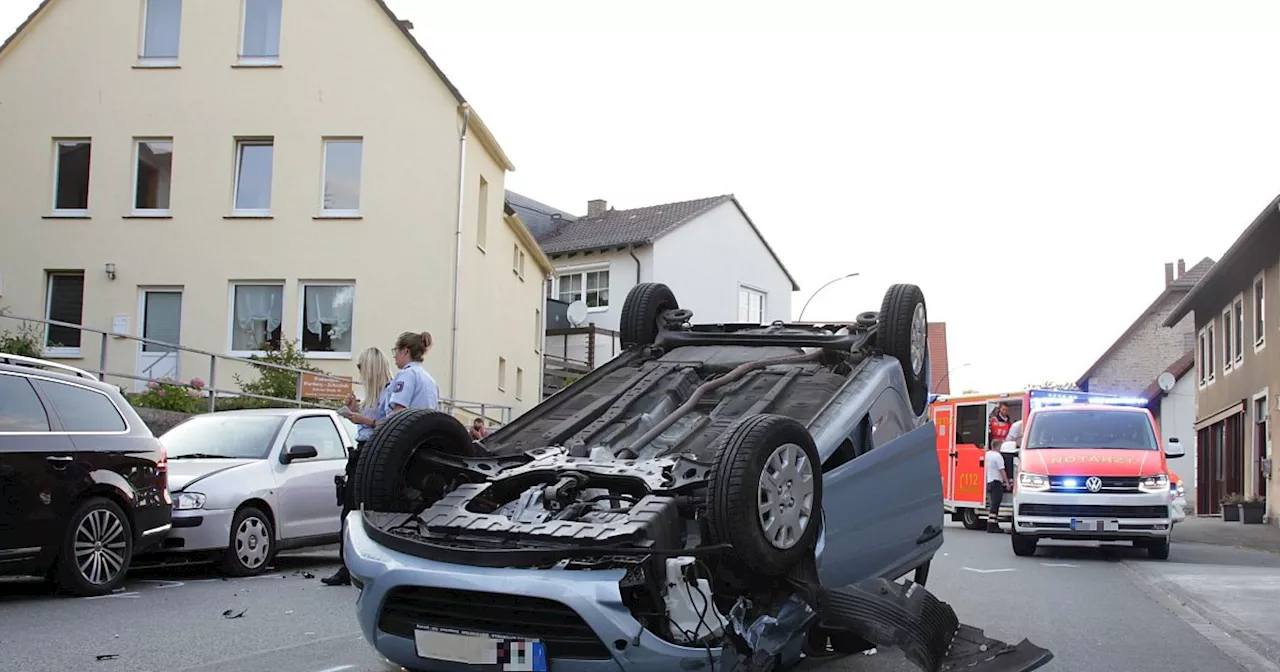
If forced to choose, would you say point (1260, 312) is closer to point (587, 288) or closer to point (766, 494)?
point (587, 288)

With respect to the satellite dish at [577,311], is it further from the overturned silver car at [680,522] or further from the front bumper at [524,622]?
the front bumper at [524,622]

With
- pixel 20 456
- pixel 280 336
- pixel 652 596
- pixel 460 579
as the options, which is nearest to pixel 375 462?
pixel 460 579

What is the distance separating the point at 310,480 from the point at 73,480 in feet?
9.11

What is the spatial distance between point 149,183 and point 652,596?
2536 centimetres

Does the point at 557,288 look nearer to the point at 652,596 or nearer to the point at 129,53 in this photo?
the point at 129,53

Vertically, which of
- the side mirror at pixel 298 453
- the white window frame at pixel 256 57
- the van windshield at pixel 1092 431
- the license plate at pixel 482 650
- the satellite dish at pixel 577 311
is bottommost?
the license plate at pixel 482 650

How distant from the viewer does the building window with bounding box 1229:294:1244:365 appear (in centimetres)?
3048

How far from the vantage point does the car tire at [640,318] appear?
8.00 metres

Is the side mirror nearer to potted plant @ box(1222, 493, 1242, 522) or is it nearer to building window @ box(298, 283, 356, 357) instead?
building window @ box(298, 283, 356, 357)

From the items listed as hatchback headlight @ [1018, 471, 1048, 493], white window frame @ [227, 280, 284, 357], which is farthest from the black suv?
white window frame @ [227, 280, 284, 357]

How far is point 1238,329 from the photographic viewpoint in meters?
31.1

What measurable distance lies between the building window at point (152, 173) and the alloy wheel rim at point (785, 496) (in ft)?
80.5

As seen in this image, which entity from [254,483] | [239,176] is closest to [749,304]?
[239,176]

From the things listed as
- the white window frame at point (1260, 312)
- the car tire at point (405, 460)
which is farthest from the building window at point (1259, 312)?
the car tire at point (405, 460)
